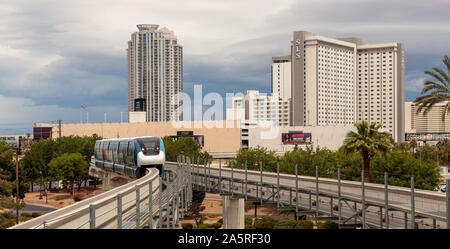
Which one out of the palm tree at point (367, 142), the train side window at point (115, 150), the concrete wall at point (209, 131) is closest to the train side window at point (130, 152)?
the train side window at point (115, 150)

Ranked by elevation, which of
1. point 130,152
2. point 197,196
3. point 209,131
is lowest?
point 197,196

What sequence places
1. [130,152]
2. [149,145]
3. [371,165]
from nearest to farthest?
[149,145] < [130,152] < [371,165]

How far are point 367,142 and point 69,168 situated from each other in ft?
205

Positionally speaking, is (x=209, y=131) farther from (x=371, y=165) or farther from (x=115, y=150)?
(x=115, y=150)

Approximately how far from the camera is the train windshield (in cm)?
3681

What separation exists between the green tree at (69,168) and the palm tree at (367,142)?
60744 mm

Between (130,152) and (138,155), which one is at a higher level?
(130,152)

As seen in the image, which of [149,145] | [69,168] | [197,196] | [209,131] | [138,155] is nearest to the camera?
[138,155]

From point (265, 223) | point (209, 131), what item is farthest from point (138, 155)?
point (209, 131)

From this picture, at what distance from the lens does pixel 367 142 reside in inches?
1638
